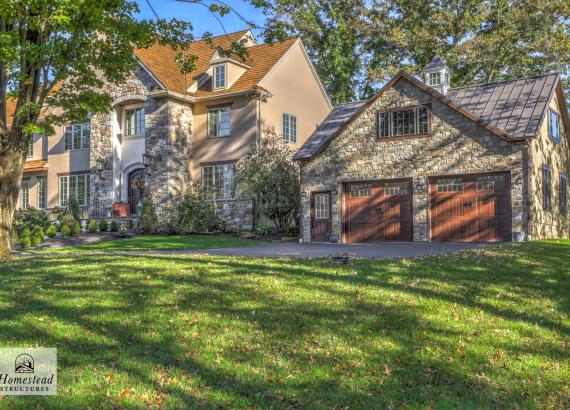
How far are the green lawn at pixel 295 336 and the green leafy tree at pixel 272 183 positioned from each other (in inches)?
522

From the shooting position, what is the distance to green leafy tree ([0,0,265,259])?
11367mm

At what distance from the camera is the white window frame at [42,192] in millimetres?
30234

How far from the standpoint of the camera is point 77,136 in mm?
29156

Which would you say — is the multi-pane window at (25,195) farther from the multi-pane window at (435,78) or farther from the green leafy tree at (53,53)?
the multi-pane window at (435,78)

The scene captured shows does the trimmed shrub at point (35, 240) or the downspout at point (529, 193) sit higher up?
the downspout at point (529, 193)

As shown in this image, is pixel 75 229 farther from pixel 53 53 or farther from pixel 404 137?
pixel 404 137

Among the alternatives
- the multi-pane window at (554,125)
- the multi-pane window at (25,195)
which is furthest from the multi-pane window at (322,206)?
the multi-pane window at (25,195)

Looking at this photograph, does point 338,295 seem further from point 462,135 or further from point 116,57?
point 462,135

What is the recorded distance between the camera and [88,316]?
22.0ft

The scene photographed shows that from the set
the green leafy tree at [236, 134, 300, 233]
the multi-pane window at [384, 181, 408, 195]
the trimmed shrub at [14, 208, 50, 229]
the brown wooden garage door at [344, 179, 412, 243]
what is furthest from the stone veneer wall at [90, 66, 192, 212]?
the multi-pane window at [384, 181, 408, 195]

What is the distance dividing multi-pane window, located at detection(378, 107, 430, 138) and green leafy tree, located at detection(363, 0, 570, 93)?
10807 mm

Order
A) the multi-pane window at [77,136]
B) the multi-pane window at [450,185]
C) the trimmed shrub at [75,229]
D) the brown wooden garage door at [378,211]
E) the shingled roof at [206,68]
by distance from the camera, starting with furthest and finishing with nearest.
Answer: the multi-pane window at [77,136]
the shingled roof at [206,68]
the trimmed shrub at [75,229]
the brown wooden garage door at [378,211]
the multi-pane window at [450,185]

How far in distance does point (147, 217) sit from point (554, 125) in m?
16.7

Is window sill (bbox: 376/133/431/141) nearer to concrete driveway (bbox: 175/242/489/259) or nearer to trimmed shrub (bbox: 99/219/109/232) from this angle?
concrete driveway (bbox: 175/242/489/259)
